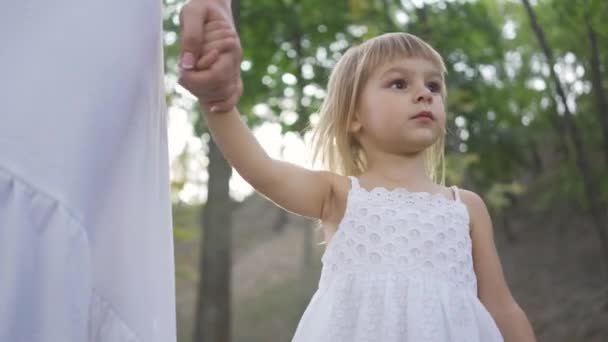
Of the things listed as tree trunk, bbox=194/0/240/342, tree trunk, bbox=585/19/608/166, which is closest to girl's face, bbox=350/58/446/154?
tree trunk, bbox=194/0/240/342

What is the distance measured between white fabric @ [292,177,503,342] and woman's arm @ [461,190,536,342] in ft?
0.19

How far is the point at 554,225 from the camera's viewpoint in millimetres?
18516

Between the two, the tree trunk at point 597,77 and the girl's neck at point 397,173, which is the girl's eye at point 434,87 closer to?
the girl's neck at point 397,173

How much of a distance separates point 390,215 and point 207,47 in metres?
1.00

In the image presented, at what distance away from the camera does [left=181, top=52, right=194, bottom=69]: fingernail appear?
1312 millimetres

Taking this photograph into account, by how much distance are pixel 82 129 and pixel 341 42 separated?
29.3 ft

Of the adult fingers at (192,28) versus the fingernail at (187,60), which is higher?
the adult fingers at (192,28)

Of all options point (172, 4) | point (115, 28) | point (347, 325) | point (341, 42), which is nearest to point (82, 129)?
point (115, 28)

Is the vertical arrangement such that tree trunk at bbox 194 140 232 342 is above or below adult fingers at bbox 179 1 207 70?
below

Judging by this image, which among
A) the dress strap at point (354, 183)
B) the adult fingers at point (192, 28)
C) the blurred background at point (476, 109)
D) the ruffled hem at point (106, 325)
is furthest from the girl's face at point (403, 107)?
the blurred background at point (476, 109)

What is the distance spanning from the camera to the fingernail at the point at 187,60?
1.31 metres

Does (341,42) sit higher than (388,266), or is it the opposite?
(341,42)

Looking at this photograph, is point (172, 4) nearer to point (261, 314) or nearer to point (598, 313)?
point (598, 313)

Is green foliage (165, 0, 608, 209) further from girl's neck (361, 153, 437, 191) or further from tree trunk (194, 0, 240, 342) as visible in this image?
girl's neck (361, 153, 437, 191)
